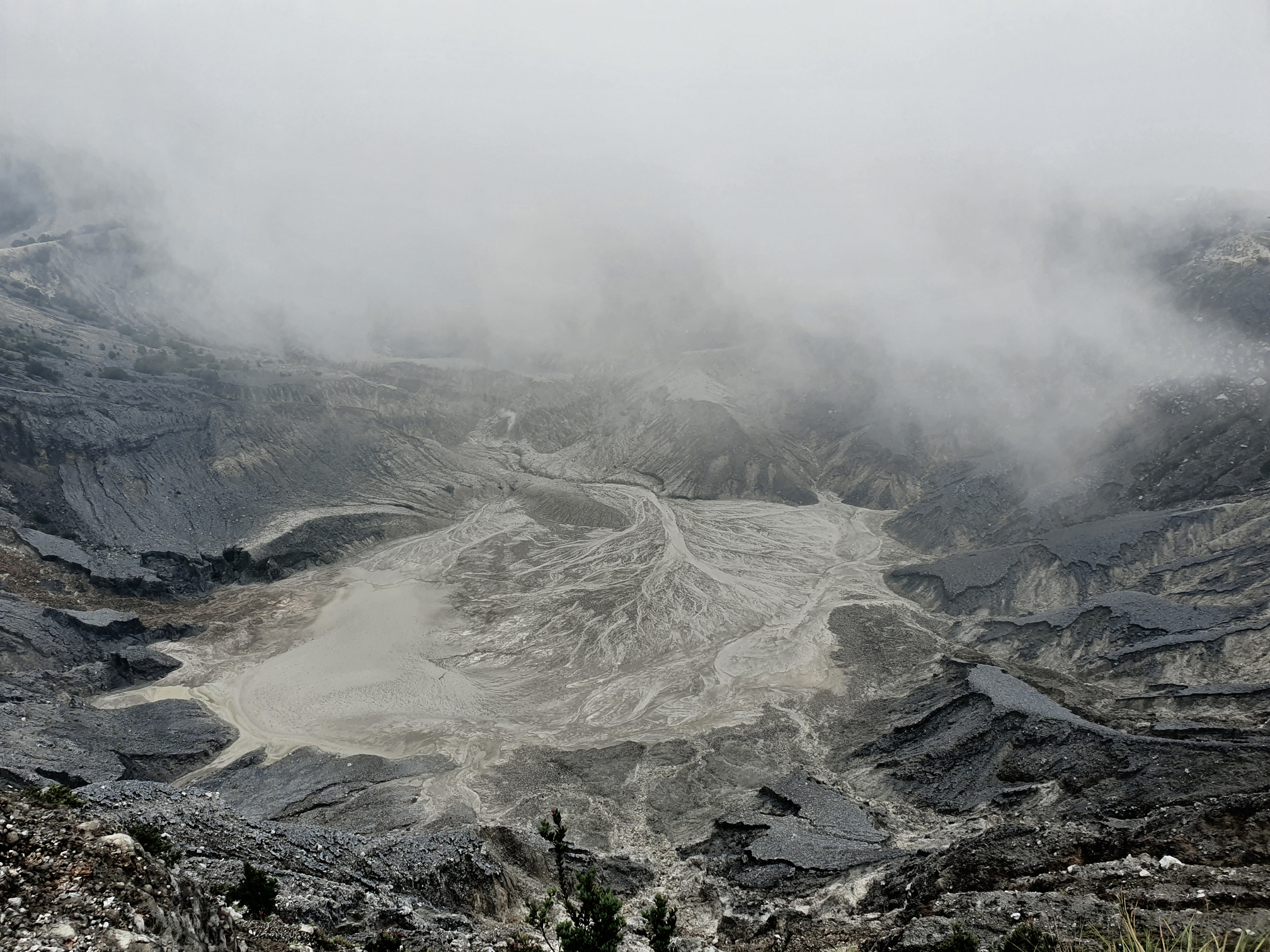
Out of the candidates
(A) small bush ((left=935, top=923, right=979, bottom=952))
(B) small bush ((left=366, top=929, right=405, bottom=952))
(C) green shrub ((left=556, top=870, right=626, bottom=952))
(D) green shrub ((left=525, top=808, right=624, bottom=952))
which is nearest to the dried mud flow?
(B) small bush ((left=366, top=929, right=405, bottom=952))

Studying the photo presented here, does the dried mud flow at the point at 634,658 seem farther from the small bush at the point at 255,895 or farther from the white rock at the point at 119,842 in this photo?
the small bush at the point at 255,895

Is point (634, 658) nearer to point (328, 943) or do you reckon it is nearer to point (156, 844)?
point (156, 844)

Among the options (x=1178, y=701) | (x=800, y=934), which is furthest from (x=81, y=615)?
(x=1178, y=701)

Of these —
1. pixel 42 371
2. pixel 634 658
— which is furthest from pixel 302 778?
pixel 42 371

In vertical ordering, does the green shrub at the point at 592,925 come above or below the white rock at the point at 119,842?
below

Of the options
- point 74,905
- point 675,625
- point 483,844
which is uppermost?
point 74,905

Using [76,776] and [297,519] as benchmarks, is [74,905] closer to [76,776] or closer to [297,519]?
[76,776]

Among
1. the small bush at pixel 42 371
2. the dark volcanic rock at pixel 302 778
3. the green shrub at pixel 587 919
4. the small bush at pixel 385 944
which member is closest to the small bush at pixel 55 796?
the small bush at pixel 385 944
